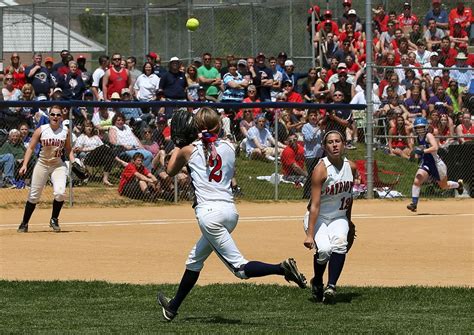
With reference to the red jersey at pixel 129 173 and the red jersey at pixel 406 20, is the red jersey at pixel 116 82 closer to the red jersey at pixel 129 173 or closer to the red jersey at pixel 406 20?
the red jersey at pixel 129 173

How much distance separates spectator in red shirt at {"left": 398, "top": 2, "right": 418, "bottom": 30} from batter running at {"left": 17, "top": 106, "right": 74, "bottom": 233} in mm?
14586

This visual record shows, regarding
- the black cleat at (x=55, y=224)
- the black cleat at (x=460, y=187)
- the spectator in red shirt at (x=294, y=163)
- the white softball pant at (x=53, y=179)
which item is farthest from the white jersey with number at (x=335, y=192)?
the spectator in red shirt at (x=294, y=163)

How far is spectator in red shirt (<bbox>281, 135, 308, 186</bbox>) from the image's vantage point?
2236 centimetres

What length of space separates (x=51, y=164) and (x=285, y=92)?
1036 centimetres

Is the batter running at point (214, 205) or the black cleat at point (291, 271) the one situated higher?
the batter running at point (214, 205)

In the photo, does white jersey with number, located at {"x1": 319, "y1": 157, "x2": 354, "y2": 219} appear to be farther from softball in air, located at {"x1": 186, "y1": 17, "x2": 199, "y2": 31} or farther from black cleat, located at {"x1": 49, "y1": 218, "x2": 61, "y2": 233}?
softball in air, located at {"x1": 186, "y1": 17, "x2": 199, "y2": 31}

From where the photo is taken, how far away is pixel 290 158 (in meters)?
22.4

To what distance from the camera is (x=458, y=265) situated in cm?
1338

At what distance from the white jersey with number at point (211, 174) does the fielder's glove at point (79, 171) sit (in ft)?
33.0

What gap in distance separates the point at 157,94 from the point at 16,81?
304cm

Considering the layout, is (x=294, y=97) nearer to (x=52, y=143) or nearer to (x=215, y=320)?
(x=52, y=143)

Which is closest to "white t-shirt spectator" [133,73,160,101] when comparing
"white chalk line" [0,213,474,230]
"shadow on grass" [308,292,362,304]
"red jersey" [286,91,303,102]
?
"red jersey" [286,91,303,102]

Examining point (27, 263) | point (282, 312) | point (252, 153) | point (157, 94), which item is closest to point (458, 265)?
point (282, 312)

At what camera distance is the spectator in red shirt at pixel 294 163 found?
22359 millimetres
